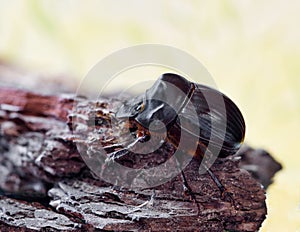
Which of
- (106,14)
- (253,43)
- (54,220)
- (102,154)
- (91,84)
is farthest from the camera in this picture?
(106,14)

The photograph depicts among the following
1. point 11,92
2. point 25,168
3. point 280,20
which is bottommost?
point 25,168

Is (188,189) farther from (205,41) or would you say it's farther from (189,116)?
(205,41)

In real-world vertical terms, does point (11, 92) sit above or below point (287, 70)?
below

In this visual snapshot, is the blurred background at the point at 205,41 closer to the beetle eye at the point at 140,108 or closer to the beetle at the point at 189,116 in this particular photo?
the beetle at the point at 189,116

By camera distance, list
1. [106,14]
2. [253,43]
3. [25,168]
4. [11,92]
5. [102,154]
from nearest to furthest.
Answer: [102,154], [25,168], [11,92], [253,43], [106,14]

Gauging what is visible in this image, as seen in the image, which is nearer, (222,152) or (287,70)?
(222,152)

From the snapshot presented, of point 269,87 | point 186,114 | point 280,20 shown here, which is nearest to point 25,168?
point 186,114

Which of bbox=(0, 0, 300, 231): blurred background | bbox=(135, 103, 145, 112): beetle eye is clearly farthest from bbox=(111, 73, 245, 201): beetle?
bbox=(0, 0, 300, 231): blurred background

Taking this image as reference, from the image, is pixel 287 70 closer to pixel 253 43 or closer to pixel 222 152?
pixel 253 43
